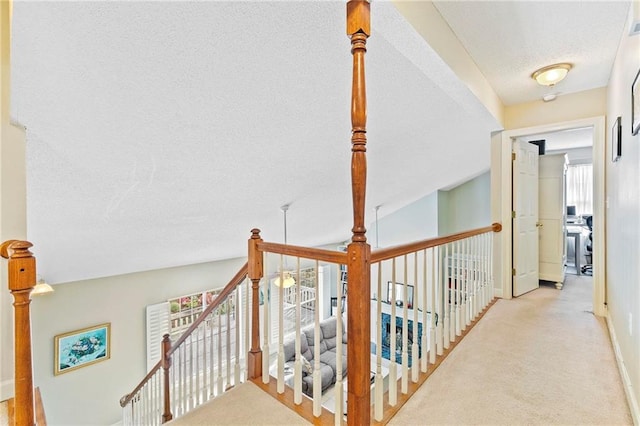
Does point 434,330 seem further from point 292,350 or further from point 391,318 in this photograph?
point 292,350

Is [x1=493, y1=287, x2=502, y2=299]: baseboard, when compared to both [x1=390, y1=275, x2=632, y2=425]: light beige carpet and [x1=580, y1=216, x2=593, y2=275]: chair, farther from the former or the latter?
[x1=580, y1=216, x2=593, y2=275]: chair

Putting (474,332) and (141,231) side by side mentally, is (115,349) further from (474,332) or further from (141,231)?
(474,332)

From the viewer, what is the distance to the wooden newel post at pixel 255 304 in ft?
6.98

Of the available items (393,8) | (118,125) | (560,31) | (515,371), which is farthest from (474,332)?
(118,125)

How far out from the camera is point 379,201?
238 inches

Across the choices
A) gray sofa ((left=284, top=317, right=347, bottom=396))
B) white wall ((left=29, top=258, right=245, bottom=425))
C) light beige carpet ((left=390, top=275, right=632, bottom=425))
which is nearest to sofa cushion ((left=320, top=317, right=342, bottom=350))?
gray sofa ((left=284, top=317, right=347, bottom=396))

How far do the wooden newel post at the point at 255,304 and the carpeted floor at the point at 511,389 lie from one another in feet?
0.36

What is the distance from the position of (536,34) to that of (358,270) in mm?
2208

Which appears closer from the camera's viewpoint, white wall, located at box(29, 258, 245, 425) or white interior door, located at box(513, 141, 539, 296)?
white interior door, located at box(513, 141, 539, 296)

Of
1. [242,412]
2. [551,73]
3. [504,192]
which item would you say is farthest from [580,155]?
[242,412]

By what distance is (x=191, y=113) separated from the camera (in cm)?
216

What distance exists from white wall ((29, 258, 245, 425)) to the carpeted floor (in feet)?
12.9

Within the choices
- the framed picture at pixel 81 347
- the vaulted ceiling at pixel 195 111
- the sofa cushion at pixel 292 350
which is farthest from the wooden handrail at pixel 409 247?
the framed picture at pixel 81 347

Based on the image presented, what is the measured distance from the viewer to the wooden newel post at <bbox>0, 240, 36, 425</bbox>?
113 centimetres
